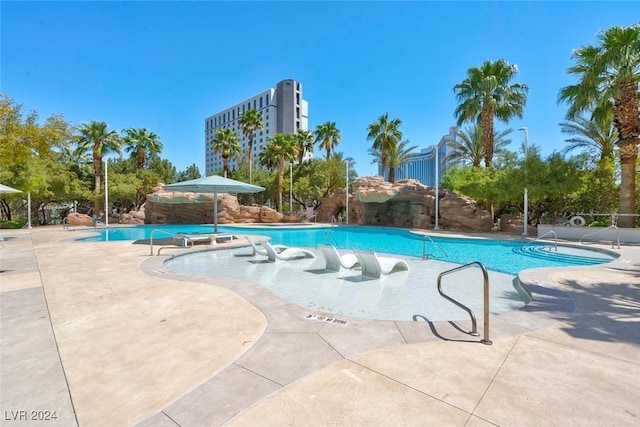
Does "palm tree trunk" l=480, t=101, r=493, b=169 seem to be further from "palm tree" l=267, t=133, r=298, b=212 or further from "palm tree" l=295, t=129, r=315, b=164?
"palm tree" l=295, t=129, r=315, b=164

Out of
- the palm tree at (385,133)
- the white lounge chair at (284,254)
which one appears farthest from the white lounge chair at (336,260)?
the palm tree at (385,133)

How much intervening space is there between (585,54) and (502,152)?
34.4ft

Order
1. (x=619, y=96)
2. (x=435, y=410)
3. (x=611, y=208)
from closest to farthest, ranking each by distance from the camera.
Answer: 1. (x=435, y=410)
2. (x=619, y=96)
3. (x=611, y=208)

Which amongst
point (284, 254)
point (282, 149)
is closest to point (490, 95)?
point (284, 254)

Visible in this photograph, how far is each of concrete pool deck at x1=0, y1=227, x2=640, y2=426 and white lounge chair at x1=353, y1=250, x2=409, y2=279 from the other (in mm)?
3280

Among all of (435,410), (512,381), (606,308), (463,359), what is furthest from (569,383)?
(606,308)

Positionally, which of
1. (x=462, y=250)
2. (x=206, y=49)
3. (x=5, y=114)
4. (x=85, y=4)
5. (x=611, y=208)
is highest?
(x=206, y=49)

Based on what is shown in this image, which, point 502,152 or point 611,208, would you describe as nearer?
point 611,208

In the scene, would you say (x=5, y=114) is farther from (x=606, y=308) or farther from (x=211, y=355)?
(x=606, y=308)

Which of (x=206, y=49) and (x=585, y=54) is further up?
(x=206, y=49)

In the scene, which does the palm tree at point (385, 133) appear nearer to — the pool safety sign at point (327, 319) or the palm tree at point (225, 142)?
the palm tree at point (225, 142)

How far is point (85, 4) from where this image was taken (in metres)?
9.95

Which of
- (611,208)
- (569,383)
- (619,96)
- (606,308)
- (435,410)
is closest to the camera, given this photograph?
(435,410)

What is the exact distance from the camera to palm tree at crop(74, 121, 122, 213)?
26328 mm
